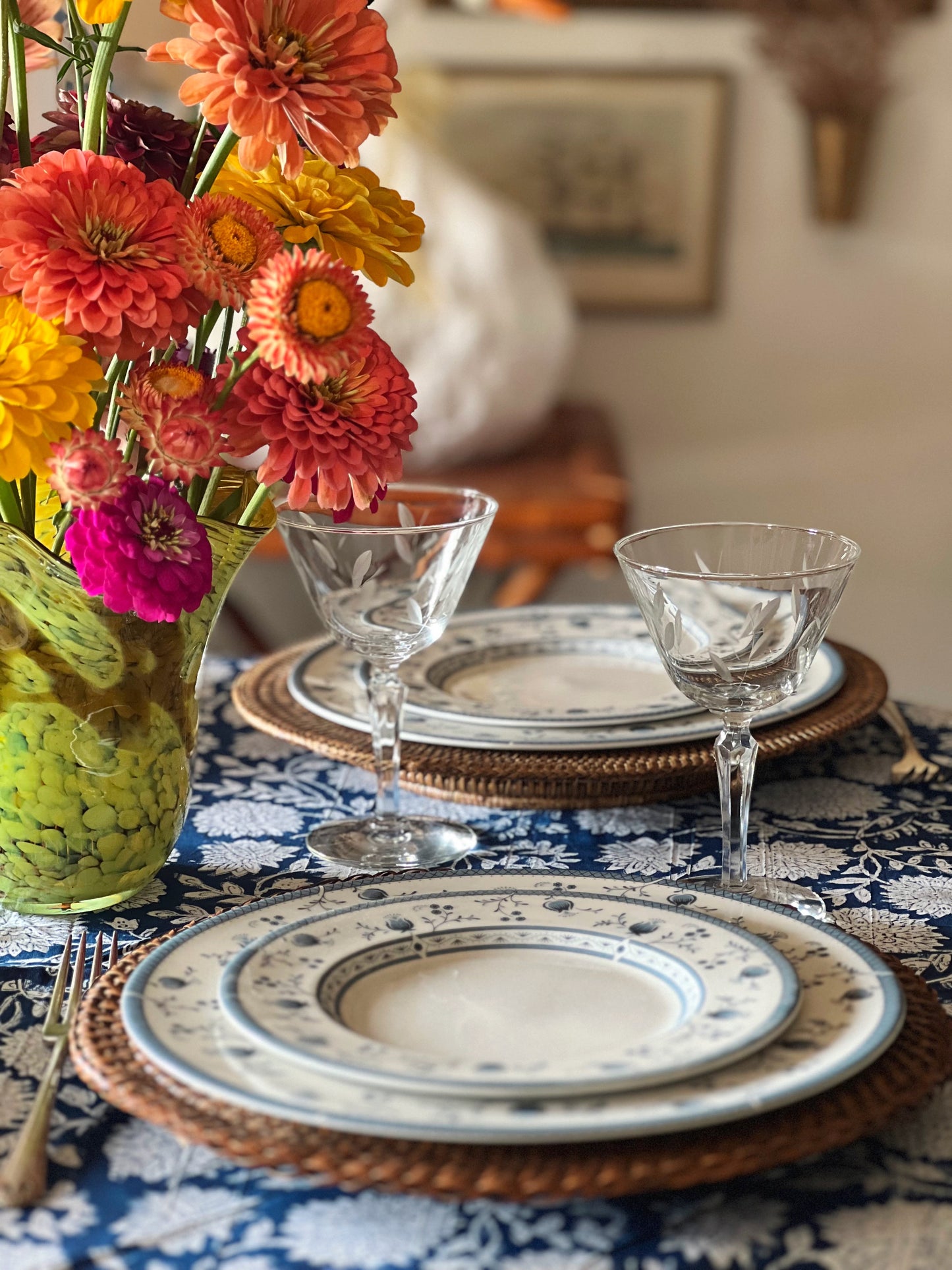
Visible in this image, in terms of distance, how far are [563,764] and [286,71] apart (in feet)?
1.33

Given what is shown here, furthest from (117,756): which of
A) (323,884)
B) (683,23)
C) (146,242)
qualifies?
(683,23)

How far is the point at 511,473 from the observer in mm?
2160

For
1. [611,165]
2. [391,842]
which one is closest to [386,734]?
[391,842]

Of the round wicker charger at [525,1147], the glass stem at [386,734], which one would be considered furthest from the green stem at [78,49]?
the round wicker charger at [525,1147]

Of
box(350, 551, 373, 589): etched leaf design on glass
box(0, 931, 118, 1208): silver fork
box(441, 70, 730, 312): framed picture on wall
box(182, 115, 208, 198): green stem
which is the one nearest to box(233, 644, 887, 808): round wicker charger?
box(350, 551, 373, 589): etched leaf design on glass

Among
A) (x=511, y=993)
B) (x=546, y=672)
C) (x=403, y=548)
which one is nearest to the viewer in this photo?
(x=511, y=993)

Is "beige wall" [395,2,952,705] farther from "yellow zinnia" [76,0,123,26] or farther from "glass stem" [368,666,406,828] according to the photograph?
"yellow zinnia" [76,0,123,26]

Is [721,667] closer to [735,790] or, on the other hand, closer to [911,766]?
[735,790]

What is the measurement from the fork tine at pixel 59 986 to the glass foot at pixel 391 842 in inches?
6.3

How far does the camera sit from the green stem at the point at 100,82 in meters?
0.60

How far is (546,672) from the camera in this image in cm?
100

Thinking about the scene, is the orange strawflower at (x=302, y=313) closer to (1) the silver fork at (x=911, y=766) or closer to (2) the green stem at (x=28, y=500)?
(2) the green stem at (x=28, y=500)

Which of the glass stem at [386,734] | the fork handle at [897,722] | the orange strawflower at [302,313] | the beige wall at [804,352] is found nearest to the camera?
the orange strawflower at [302,313]

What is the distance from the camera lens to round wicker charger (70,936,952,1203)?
426mm
